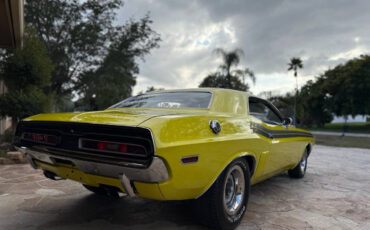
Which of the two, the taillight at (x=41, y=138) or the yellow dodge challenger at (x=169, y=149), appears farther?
the taillight at (x=41, y=138)

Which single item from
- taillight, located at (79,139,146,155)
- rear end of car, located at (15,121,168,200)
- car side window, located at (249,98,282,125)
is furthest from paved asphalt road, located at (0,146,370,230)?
car side window, located at (249,98,282,125)

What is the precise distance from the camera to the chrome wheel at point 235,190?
8.80 ft

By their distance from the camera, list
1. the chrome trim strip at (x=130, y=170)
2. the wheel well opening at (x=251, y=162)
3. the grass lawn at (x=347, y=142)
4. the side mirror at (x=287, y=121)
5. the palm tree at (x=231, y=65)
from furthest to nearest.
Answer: the palm tree at (x=231, y=65) → the grass lawn at (x=347, y=142) → the side mirror at (x=287, y=121) → the wheel well opening at (x=251, y=162) → the chrome trim strip at (x=130, y=170)

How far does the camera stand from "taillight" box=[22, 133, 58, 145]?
7.87 feet

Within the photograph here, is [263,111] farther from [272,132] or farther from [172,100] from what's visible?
[172,100]

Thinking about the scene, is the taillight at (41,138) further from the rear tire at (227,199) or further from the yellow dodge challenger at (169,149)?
the rear tire at (227,199)

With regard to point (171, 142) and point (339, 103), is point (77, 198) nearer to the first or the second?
point (171, 142)

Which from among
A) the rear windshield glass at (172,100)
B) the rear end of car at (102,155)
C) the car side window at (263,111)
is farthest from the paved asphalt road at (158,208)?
the rear windshield glass at (172,100)

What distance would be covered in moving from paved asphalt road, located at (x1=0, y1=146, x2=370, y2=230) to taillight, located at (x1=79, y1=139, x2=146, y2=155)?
92 cm

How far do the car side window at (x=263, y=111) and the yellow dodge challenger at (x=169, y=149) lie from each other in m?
→ 0.28

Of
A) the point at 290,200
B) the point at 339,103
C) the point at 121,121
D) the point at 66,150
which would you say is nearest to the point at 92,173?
the point at 66,150

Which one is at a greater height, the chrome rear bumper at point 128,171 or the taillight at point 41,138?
the taillight at point 41,138

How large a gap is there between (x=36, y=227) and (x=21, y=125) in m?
1.00

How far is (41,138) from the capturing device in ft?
8.23
